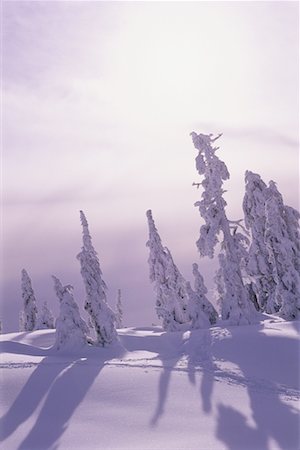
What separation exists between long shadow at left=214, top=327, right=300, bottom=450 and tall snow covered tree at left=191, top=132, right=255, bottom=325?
6.86 metres

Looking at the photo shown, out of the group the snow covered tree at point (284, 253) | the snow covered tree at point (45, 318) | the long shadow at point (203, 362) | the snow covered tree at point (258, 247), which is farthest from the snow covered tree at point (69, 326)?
the snow covered tree at point (45, 318)

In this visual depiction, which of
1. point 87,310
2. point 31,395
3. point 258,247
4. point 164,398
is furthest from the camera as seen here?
point 258,247

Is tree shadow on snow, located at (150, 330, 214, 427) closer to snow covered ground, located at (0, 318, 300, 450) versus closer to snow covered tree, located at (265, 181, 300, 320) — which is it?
snow covered ground, located at (0, 318, 300, 450)

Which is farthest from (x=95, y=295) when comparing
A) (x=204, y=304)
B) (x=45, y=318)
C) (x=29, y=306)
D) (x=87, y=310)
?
(x=29, y=306)

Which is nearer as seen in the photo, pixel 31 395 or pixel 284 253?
pixel 31 395

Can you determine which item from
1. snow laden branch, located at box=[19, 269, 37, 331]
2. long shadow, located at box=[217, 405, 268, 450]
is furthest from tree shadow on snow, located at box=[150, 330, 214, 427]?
snow laden branch, located at box=[19, 269, 37, 331]

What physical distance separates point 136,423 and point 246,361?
1017 cm

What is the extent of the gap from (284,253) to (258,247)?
6.89 m

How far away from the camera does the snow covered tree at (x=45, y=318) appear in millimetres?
50466

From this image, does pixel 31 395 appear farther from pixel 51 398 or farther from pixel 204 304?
pixel 204 304

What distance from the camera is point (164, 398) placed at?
17203 millimetres

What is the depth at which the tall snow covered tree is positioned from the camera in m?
35.3

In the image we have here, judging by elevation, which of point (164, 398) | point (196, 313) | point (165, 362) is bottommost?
point (164, 398)

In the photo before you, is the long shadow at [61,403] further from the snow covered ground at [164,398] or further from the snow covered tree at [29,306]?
the snow covered tree at [29,306]
